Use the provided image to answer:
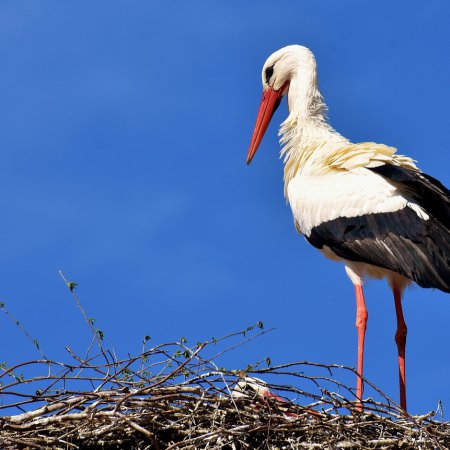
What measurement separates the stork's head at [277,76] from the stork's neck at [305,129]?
7 centimetres

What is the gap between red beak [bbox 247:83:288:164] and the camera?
998 cm

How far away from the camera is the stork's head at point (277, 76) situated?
31.9 feet

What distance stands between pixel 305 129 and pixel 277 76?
0.69 m

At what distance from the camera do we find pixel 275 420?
6398 mm

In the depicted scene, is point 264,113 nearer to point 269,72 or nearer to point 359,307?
point 269,72

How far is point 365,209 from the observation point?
8656 mm

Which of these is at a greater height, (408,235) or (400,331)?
(408,235)

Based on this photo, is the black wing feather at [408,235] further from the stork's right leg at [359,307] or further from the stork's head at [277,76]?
the stork's head at [277,76]

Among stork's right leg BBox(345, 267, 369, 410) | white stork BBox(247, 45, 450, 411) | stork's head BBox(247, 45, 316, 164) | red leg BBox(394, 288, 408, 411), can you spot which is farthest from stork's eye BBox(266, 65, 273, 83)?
red leg BBox(394, 288, 408, 411)

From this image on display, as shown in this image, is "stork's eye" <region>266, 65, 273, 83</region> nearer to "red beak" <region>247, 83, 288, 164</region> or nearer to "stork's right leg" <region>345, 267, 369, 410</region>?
"red beak" <region>247, 83, 288, 164</region>

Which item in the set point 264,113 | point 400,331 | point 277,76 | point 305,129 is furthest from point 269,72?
point 400,331

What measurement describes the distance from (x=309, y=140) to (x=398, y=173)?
40.7 inches

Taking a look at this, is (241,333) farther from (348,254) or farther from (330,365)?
(348,254)

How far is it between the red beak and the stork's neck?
0.82 feet
